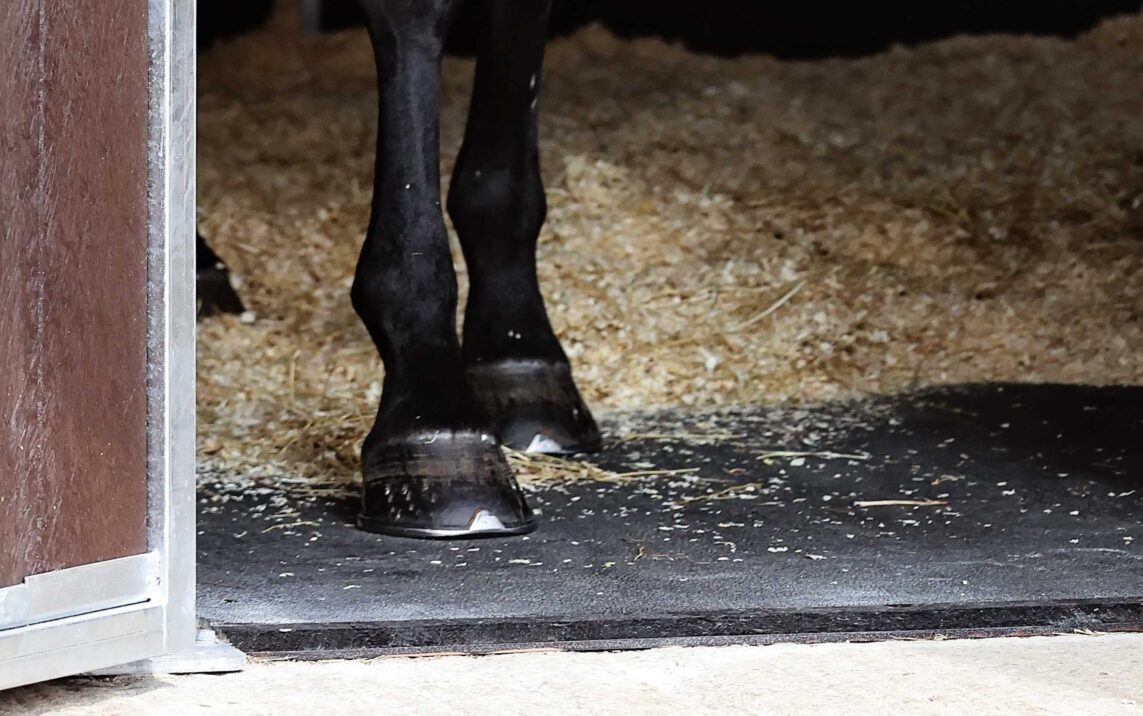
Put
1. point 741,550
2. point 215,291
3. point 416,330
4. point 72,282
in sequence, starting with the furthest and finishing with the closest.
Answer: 1. point 215,291
2. point 416,330
3. point 741,550
4. point 72,282

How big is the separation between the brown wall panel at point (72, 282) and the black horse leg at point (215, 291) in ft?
4.74

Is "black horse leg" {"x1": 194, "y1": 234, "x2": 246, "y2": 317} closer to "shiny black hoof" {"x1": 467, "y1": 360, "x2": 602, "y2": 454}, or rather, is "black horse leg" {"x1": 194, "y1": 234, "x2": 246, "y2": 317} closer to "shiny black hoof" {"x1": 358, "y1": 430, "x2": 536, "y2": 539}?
"shiny black hoof" {"x1": 467, "y1": 360, "x2": 602, "y2": 454}

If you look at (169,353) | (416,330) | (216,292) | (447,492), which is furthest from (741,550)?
(216,292)

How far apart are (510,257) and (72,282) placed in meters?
0.90

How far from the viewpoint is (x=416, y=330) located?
4.92 ft

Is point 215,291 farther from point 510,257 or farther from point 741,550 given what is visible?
point 741,550

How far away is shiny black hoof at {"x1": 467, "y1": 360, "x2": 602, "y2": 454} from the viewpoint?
1792 millimetres

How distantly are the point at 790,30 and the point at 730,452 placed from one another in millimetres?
2283

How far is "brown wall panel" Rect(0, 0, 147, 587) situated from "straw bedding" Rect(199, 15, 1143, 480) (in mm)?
674

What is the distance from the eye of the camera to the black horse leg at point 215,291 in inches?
97.2

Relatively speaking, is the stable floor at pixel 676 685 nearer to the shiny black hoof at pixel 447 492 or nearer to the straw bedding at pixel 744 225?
the shiny black hoof at pixel 447 492

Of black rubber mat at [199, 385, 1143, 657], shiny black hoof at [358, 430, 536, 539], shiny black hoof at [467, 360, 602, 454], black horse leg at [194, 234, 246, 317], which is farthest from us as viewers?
black horse leg at [194, 234, 246, 317]

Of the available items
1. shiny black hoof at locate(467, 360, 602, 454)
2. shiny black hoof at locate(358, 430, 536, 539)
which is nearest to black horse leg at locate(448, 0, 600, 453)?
shiny black hoof at locate(467, 360, 602, 454)

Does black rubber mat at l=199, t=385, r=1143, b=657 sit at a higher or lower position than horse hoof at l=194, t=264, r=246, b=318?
lower
